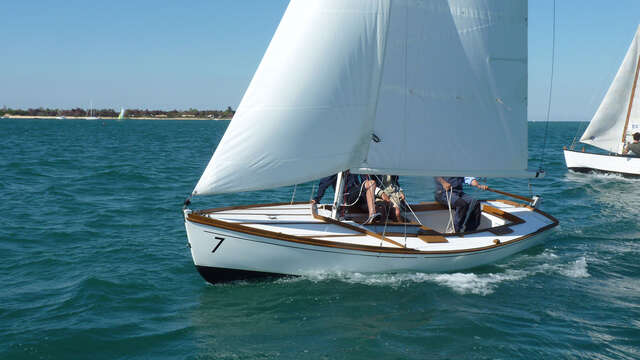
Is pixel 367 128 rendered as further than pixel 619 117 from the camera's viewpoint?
No

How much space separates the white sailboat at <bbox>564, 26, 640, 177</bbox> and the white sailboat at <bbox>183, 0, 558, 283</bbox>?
654 inches

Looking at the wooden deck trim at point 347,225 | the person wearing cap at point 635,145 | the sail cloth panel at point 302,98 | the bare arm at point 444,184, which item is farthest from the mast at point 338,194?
the person wearing cap at point 635,145

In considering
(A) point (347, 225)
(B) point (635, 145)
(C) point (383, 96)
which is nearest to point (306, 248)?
(A) point (347, 225)

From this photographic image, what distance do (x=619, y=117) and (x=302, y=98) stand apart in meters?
22.1

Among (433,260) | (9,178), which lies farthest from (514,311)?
(9,178)

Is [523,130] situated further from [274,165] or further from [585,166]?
[585,166]

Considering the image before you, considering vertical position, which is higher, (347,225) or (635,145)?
(635,145)

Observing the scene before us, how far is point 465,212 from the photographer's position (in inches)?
426

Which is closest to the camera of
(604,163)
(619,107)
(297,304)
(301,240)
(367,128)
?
(297,304)

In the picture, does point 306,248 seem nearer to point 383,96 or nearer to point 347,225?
point 347,225

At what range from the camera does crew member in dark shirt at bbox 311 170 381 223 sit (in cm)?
990

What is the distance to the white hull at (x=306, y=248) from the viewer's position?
8344 mm

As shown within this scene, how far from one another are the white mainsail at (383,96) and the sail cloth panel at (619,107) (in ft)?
58.2

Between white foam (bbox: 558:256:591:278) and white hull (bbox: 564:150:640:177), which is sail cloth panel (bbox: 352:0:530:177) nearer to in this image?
white foam (bbox: 558:256:591:278)
